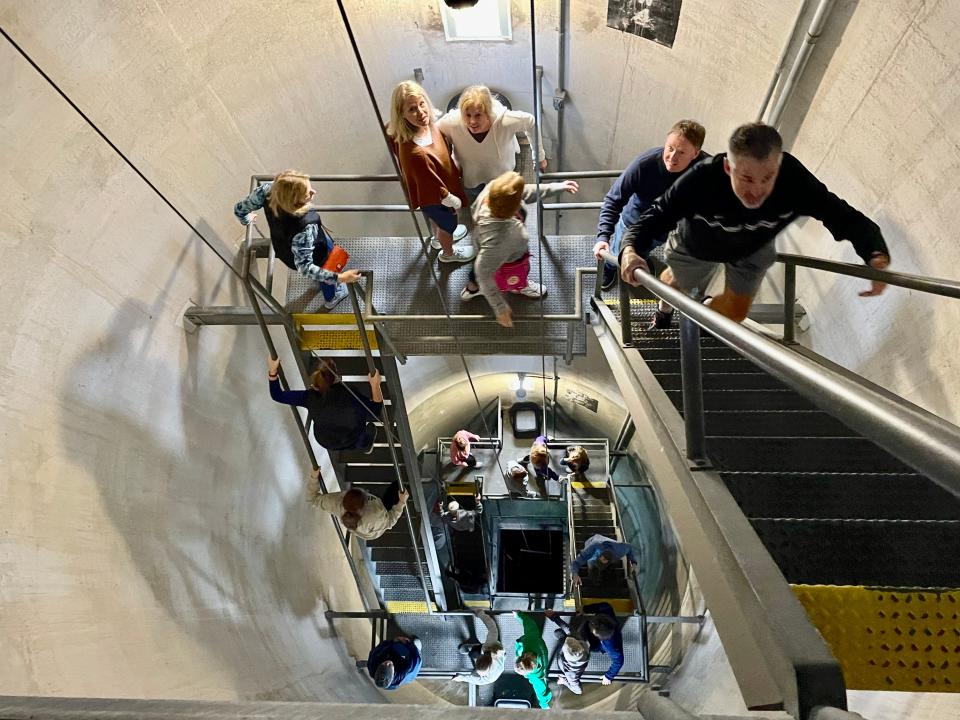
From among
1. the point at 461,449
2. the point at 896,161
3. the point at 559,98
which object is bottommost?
the point at 461,449

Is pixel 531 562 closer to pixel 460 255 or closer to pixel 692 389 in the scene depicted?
pixel 460 255

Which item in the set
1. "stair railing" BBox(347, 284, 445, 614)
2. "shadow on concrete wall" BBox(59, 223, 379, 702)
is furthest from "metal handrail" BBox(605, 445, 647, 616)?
"shadow on concrete wall" BBox(59, 223, 379, 702)

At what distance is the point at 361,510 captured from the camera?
4.55 m

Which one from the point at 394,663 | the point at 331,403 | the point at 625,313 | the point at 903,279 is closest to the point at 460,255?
the point at 331,403

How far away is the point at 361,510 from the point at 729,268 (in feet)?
10.9

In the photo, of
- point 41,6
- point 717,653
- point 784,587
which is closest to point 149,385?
point 41,6

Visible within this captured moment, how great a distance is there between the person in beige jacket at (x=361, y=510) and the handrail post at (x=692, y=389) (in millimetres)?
3271

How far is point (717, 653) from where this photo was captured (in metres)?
4.46

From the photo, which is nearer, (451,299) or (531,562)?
(451,299)

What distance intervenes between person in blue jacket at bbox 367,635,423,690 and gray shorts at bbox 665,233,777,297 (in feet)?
14.9

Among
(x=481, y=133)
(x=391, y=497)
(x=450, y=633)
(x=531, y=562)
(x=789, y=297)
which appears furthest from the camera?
(x=531, y=562)

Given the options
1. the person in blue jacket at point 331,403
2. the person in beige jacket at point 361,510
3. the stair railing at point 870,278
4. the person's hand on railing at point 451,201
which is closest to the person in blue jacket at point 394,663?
the person in beige jacket at point 361,510

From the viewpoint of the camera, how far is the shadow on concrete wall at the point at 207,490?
10.4 feet

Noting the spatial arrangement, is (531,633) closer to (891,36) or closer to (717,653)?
(717,653)
